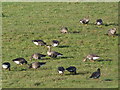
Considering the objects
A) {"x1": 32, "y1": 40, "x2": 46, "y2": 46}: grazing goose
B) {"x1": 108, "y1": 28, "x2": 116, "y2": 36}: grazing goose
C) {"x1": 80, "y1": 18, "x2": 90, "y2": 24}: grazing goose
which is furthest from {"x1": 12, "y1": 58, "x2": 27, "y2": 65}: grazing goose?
{"x1": 80, "y1": 18, "x2": 90, "y2": 24}: grazing goose

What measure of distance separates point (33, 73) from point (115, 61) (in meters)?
4.22

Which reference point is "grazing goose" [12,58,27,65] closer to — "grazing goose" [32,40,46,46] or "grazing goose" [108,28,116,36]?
"grazing goose" [32,40,46,46]

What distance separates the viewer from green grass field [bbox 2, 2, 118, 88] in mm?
23141

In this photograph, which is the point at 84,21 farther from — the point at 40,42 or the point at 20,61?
the point at 20,61

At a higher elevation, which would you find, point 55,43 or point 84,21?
point 84,21

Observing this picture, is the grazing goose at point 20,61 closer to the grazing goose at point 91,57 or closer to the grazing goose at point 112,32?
the grazing goose at point 91,57

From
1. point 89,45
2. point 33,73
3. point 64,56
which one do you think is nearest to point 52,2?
point 89,45

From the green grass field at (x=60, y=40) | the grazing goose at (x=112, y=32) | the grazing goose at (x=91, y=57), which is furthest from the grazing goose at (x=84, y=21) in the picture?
the grazing goose at (x=91, y=57)

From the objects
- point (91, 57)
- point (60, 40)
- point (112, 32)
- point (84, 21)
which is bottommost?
point (91, 57)

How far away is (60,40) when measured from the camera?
31.3 metres

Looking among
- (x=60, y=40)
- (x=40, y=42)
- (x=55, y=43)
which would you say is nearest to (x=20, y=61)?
(x=40, y=42)

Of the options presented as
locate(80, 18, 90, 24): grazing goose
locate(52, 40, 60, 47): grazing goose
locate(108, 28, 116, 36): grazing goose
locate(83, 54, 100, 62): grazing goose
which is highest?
locate(80, 18, 90, 24): grazing goose

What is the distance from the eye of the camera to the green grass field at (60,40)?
75.9ft

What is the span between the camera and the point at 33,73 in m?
24.4
